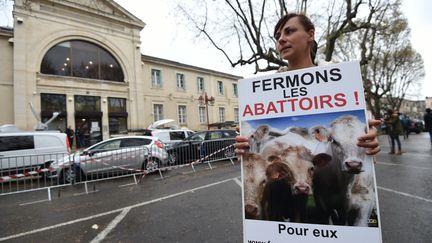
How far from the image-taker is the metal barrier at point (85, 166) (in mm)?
8023

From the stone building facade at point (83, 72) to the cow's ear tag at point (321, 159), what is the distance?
1908 centimetres

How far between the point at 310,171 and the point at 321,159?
10 centimetres

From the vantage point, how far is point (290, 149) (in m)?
1.50

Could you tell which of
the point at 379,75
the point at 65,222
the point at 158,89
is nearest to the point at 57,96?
the point at 158,89

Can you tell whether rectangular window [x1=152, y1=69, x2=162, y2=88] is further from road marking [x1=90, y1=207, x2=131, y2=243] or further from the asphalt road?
road marking [x1=90, y1=207, x2=131, y2=243]

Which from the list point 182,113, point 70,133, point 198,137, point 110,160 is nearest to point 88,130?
point 70,133

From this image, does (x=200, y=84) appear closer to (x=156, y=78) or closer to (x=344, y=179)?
(x=156, y=78)

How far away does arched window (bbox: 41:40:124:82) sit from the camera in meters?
19.6

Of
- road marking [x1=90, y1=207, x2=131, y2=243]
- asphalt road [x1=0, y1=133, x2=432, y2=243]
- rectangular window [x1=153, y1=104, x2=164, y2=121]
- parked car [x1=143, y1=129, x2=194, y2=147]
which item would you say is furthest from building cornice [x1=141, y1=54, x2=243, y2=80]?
road marking [x1=90, y1=207, x2=131, y2=243]

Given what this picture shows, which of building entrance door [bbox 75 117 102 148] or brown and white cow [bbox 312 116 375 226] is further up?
building entrance door [bbox 75 117 102 148]

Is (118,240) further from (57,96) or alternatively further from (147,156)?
(57,96)

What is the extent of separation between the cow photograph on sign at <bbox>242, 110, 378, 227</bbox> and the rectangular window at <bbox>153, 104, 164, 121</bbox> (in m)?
25.4

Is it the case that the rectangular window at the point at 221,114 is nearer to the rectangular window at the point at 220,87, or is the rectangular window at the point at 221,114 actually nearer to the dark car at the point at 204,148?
the rectangular window at the point at 220,87

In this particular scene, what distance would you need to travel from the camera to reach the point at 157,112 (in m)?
Answer: 26.3
